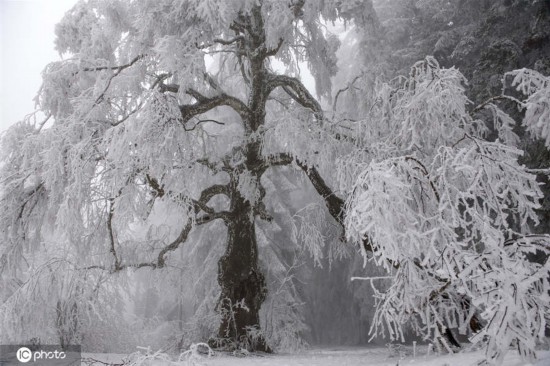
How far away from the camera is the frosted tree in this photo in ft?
18.9

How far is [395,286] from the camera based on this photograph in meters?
3.40

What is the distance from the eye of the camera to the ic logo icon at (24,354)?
554 centimetres

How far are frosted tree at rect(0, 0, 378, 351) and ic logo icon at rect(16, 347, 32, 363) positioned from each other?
63 cm

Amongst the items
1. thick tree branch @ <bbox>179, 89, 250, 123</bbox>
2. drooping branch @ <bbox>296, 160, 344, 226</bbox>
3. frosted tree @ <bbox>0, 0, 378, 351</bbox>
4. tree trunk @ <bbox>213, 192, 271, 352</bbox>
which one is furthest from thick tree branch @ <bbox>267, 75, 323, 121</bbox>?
tree trunk @ <bbox>213, 192, 271, 352</bbox>

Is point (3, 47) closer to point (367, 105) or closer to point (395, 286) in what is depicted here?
point (367, 105)

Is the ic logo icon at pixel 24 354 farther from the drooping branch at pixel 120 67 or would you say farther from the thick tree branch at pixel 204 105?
the drooping branch at pixel 120 67

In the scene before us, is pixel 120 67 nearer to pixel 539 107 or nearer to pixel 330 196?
pixel 330 196

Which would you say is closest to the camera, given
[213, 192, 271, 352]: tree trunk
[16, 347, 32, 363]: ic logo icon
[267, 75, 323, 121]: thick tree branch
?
[16, 347, 32, 363]: ic logo icon

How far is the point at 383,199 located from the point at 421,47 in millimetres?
10058

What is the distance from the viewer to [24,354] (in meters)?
5.61

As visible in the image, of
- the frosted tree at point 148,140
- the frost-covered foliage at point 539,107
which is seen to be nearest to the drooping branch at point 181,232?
the frosted tree at point 148,140

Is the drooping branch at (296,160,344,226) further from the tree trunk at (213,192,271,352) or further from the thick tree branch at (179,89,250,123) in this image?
the thick tree branch at (179,89,250,123)

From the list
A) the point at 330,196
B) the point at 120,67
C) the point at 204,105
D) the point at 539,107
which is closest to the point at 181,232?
the point at 204,105

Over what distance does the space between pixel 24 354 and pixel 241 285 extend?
3530 mm
